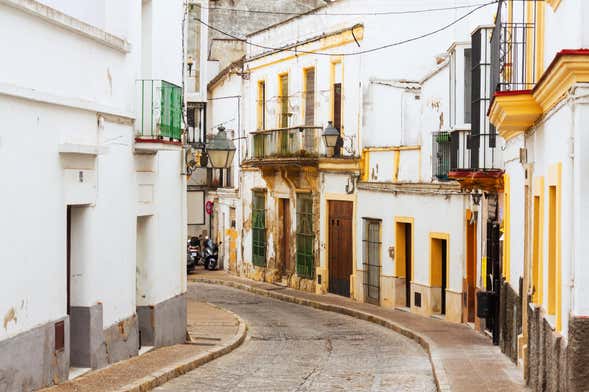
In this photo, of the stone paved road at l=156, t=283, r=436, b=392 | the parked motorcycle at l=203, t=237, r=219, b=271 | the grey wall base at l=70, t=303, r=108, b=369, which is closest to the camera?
the grey wall base at l=70, t=303, r=108, b=369

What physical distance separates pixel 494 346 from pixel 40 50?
360 inches

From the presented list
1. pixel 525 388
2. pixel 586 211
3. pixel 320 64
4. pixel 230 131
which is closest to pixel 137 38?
pixel 525 388

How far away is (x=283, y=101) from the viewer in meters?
31.8

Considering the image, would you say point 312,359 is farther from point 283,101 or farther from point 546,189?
point 283,101

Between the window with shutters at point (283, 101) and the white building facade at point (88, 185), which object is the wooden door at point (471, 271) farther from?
the window with shutters at point (283, 101)

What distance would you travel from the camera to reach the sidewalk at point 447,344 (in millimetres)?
13555

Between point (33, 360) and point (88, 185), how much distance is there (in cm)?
257

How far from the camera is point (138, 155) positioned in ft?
51.3

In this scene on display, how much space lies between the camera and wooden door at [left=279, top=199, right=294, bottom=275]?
3153 centimetres

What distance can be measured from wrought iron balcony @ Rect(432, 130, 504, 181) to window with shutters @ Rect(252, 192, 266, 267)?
12.8 m

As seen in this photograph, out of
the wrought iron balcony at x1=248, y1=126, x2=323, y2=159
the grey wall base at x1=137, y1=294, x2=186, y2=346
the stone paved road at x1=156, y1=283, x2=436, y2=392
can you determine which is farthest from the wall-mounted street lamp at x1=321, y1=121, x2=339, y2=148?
the grey wall base at x1=137, y1=294, x2=186, y2=346

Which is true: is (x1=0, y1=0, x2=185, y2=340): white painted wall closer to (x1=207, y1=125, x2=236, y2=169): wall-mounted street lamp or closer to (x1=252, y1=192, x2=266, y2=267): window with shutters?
(x1=207, y1=125, x2=236, y2=169): wall-mounted street lamp

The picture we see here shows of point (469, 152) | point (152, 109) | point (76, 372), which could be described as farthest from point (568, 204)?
point (469, 152)

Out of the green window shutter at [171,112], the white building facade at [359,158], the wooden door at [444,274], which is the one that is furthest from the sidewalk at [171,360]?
the white building facade at [359,158]
